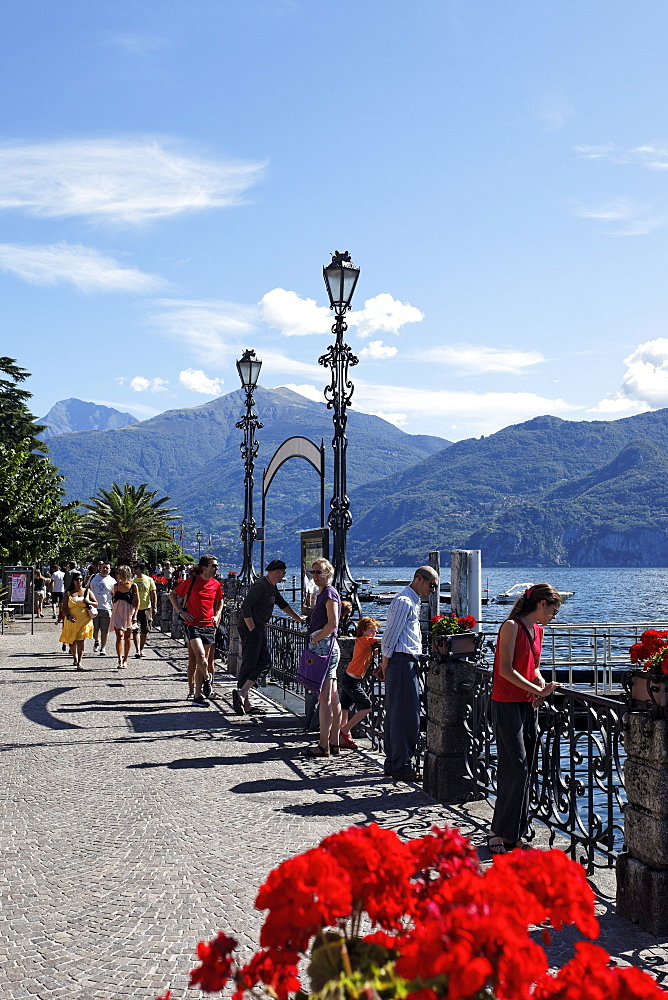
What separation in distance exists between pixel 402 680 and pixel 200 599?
Answer: 514cm

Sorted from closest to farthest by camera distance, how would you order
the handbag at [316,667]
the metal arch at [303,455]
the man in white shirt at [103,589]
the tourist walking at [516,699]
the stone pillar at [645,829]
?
the stone pillar at [645,829] < the tourist walking at [516,699] < the handbag at [316,667] < the metal arch at [303,455] < the man in white shirt at [103,589]

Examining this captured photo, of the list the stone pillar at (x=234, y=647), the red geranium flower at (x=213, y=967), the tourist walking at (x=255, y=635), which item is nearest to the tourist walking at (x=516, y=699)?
the red geranium flower at (x=213, y=967)

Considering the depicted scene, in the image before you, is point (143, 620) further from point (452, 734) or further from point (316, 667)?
point (452, 734)

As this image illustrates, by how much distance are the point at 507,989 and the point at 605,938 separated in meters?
3.42

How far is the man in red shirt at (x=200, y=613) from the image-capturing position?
1233cm

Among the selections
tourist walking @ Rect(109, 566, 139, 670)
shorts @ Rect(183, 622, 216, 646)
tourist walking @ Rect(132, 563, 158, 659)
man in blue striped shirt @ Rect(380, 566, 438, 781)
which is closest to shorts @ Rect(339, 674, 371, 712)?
man in blue striped shirt @ Rect(380, 566, 438, 781)

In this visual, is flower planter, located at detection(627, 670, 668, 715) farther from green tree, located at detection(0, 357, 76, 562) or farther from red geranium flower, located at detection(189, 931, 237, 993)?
green tree, located at detection(0, 357, 76, 562)

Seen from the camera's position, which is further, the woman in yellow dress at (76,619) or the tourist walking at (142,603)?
the tourist walking at (142,603)

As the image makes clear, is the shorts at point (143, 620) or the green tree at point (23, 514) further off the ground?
the green tree at point (23, 514)

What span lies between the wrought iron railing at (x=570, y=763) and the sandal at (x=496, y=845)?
29cm

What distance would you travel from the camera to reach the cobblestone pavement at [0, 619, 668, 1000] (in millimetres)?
4148

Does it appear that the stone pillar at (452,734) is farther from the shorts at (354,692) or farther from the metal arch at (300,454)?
the metal arch at (300,454)

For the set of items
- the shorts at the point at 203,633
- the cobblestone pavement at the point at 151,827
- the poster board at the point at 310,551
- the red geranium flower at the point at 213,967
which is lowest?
the cobblestone pavement at the point at 151,827

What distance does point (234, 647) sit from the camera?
15.4 meters
